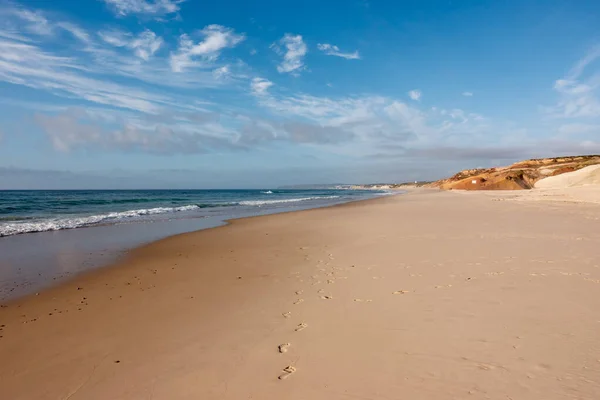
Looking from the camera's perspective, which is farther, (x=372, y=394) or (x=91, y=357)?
(x=91, y=357)

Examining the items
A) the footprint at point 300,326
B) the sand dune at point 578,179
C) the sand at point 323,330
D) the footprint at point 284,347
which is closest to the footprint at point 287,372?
the sand at point 323,330

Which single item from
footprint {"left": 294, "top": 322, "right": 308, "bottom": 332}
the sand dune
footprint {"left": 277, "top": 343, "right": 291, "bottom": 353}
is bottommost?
footprint {"left": 277, "top": 343, "right": 291, "bottom": 353}

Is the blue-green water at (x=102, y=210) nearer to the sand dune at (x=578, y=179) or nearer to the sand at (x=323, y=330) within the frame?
the sand at (x=323, y=330)

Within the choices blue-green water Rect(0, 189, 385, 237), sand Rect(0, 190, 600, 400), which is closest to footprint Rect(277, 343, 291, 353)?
sand Rect(0, 190, 600, 400)

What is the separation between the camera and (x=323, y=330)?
4.29 meters

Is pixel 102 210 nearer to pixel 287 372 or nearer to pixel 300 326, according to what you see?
pixel 300 326

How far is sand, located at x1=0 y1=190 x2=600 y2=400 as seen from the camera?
3.16 m

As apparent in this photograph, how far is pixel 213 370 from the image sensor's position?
348cm

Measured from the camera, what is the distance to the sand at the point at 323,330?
316 cm

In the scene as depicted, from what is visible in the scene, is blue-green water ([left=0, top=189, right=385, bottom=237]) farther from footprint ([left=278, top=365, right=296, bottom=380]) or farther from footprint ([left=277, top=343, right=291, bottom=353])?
footprint ([left=278, top=365, right=296, bottom=380])

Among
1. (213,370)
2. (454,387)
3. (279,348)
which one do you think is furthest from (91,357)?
(454,387)

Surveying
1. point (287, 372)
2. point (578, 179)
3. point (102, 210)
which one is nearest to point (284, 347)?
point (287, 372)

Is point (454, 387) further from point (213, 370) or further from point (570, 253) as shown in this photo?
point (570, 253)

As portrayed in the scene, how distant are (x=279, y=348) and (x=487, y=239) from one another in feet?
28.0
